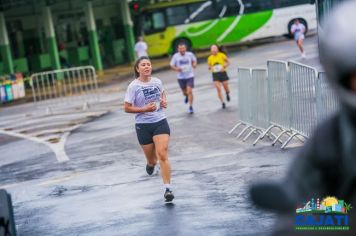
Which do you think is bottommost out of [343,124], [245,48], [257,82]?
[245,48]

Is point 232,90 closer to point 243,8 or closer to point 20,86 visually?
point 20,86

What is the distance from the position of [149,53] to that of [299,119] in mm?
32309

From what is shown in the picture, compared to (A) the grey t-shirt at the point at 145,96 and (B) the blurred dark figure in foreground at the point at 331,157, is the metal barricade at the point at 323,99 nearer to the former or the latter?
(A) the grey t-shirt at the point at 145,96

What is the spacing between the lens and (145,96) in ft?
36.5

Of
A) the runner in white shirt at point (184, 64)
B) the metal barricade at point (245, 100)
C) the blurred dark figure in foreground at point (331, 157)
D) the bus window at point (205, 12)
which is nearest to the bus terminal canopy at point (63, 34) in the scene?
the bus window at point (205, 12)

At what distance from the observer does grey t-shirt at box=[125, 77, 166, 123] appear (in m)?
11.0

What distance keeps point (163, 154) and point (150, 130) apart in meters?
Answer: 0.47

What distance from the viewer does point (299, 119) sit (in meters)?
13.9

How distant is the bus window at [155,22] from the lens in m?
46.0

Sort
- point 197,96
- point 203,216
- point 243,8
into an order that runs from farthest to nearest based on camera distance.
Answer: point 243,8 < point 197,96 < point 203,216

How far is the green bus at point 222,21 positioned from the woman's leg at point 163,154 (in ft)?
114

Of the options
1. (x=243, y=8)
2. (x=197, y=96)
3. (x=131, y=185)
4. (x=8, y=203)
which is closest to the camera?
(x=8, y=203)

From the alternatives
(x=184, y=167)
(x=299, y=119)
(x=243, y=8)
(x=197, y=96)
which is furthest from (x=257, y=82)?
(x=243, y=8)

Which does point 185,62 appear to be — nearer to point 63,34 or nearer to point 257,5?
point 257,5
